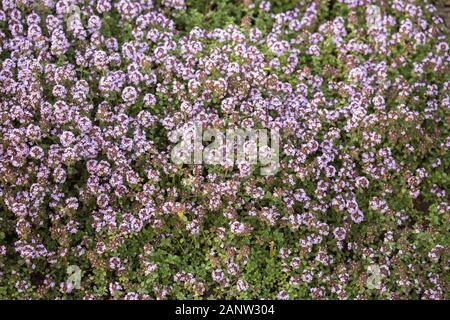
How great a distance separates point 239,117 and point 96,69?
5.71 ft

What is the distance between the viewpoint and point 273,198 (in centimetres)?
664

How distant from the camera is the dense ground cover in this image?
6.36m

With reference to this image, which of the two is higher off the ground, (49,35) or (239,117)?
(49,35)

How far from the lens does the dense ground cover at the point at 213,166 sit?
6.36 m

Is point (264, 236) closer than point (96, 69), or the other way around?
point (264, 236)

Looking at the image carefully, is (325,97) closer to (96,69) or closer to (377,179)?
(377,179)

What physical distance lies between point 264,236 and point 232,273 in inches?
20.7

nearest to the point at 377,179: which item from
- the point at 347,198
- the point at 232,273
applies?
the point at 347,198

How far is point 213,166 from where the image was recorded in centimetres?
674
